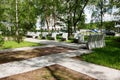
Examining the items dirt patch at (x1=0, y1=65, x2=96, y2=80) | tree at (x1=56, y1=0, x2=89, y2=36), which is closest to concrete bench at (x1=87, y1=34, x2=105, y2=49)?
dirt patch at (x1=0, y1=65, x2=96, y2=80)

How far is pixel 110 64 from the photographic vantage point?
8.35m

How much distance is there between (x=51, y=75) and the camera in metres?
6.66

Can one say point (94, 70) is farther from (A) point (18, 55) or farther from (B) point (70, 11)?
(B) point (70, 11)

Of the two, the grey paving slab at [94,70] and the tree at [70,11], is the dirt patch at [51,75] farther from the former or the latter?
the tree at [70,11]

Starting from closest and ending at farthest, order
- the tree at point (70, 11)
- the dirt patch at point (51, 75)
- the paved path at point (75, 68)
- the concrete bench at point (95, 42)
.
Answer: the dirt patch at point (51, 75) < the paved path at point (75, 68) < the concrete bench at point (95, 42) < the tree at point (70, 11)

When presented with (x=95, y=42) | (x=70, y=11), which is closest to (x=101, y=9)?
(x=70, y=11)

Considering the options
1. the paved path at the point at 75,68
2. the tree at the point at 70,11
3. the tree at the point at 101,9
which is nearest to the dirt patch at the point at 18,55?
the paved path at the point at 75,68

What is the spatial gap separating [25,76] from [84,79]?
7.46 feet

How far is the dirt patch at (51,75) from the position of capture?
6363 millimetres

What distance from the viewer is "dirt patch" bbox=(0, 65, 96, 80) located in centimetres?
636

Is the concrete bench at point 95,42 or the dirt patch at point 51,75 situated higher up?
the concrete bench at point 95,42

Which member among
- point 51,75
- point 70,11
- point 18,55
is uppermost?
point 70,11

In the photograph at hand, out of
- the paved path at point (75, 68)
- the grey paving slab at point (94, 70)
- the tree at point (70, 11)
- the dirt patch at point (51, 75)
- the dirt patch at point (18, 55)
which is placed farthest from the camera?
the tree at point (70, 11)

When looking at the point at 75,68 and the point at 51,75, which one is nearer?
the point at 51,75
